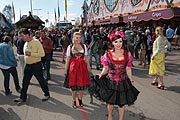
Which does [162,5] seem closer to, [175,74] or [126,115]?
[175,74]

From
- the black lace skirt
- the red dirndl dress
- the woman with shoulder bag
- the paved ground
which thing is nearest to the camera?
the black lace skirt

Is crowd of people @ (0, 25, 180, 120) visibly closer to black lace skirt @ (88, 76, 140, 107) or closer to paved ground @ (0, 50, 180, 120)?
black lace skirt @ (88, 76, 140, 107)

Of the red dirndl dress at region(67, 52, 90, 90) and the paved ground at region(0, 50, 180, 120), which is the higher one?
the red dirndl dress at region(67, 52, 90, 90)

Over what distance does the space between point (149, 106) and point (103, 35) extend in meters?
5.34

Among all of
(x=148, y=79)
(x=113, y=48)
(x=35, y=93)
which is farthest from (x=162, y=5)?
(x=113, y=48)

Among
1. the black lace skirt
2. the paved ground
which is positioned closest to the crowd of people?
the black lace skirt

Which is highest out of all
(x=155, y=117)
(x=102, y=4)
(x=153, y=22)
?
(x=102, y=4)

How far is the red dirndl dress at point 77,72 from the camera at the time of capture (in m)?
5.64

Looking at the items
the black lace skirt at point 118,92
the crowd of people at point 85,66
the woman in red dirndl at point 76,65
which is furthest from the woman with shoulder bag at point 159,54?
the black lace skirt at point 118,92

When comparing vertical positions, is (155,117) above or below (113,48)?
below

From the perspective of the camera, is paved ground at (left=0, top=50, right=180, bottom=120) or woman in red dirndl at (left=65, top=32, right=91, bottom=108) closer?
paved ground at (left=0, top=50, right=180, bottom=120)

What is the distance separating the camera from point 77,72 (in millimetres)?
5645

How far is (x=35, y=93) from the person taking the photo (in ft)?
24.1

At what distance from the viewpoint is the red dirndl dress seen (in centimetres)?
564
